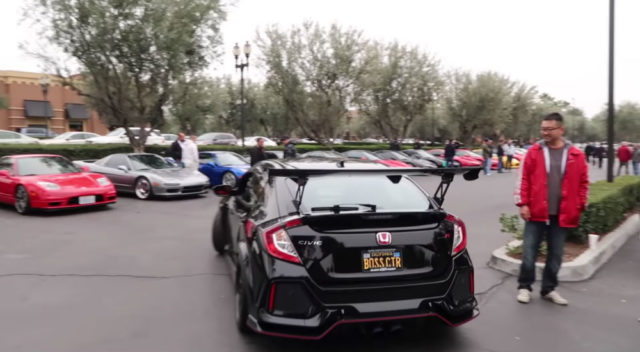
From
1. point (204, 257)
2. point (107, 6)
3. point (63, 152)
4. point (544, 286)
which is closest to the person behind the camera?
point (544, 286)

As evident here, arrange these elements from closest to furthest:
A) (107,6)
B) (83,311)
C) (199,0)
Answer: (83,311)
(107,6)
(199,0)

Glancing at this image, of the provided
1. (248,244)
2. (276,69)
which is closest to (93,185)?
(248,244)

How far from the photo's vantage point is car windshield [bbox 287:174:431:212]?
11.1ft

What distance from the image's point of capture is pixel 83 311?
13.6 feet

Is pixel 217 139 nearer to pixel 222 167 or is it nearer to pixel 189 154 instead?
pixel 222 167

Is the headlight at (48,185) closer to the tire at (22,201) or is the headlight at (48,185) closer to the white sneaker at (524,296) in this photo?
the tire at (22,201)

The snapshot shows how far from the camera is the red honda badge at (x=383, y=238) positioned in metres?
3.07

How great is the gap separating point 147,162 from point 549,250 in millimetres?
11052

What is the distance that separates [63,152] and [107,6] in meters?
6.37

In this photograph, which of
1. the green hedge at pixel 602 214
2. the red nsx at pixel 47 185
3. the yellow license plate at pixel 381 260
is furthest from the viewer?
the red nsx at pixel 47 185

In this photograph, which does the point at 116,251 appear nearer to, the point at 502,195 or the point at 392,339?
the point at 392,339

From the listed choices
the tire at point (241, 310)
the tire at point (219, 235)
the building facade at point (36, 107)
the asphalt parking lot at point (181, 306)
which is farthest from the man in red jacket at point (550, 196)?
the building facade at point (36, 107)

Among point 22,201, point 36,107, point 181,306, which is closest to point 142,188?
point 22,201

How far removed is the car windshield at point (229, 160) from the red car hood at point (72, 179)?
5.16 meters
